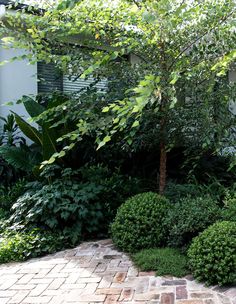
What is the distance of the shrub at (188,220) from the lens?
404 cm

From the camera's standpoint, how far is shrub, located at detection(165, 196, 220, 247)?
4035 mm

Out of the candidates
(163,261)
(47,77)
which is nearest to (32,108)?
(47,77)

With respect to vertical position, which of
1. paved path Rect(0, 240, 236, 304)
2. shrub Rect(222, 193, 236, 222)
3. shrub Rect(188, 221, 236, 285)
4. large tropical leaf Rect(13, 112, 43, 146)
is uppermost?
A: large tropical leaf Rect(13, 112, 43, 146)

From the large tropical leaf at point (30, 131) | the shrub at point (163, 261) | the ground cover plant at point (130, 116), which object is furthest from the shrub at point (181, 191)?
A: the large tropical leaf at point (30, 131)

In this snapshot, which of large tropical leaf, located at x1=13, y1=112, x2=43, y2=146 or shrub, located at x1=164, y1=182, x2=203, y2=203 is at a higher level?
large tropical leaf, located at x1=13, y1=112, x2=43, y2=146

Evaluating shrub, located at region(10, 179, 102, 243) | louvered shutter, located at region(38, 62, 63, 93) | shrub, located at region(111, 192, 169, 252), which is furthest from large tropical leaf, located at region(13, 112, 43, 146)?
shrub, located at region(111, 192, 169, 252)

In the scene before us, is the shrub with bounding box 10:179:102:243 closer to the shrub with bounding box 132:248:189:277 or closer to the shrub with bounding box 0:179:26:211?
the shrub with bounding box 0:179:26:211

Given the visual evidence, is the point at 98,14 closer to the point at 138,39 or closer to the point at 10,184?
the point at 138,39

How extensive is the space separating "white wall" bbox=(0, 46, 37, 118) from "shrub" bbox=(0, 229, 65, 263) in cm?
304

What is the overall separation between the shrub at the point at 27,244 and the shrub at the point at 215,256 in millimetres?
1898

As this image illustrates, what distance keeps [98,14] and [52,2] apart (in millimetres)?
902

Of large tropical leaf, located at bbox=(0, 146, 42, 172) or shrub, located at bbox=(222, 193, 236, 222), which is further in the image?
large tropical leaf, located at bbox=(0, 146, 42, 172)

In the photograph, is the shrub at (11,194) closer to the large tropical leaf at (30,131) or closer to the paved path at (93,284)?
the large tropical leaf at (30,131)

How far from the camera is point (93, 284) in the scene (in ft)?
11.8
